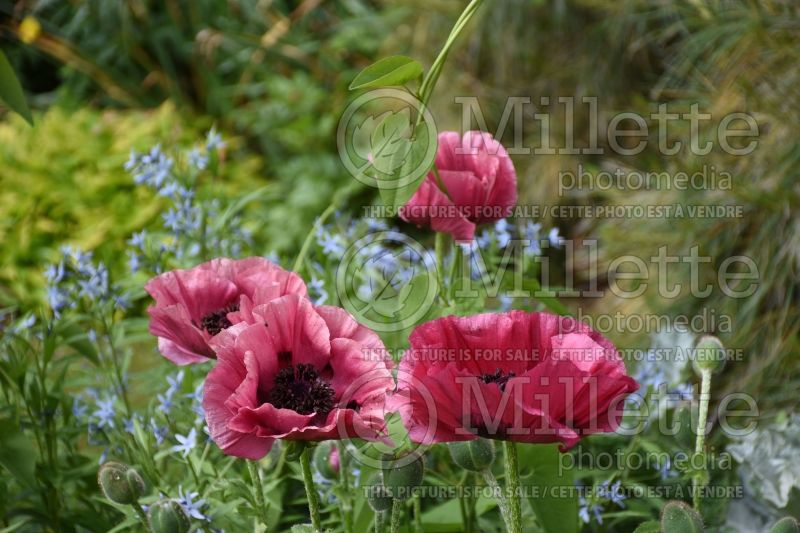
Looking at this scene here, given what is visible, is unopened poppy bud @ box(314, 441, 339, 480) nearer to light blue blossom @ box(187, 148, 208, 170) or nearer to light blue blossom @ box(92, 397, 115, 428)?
light blue blossom @ box(92, 397, 115, 428)

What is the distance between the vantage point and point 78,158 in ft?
7.94

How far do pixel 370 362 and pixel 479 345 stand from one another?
67 mm

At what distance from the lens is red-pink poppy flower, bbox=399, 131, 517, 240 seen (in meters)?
0.72

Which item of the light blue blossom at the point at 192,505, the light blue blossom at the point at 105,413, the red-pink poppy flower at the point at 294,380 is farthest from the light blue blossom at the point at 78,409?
the red-pink poppy flower at the point at 294,380

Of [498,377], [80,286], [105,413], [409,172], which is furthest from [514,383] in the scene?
[80,286]

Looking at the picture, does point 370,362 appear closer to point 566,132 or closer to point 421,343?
point 421,343

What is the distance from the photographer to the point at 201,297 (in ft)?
2.21

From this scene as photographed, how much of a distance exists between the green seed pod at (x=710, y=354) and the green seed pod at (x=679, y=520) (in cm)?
14

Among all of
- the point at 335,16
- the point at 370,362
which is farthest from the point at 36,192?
the point at 370,362

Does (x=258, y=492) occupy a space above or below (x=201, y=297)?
below

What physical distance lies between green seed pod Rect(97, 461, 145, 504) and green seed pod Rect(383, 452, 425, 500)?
0.56ft

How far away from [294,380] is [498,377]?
0.42 ft

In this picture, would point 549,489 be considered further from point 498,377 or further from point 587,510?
point 498,377

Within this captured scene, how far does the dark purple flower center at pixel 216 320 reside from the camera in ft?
2.23
